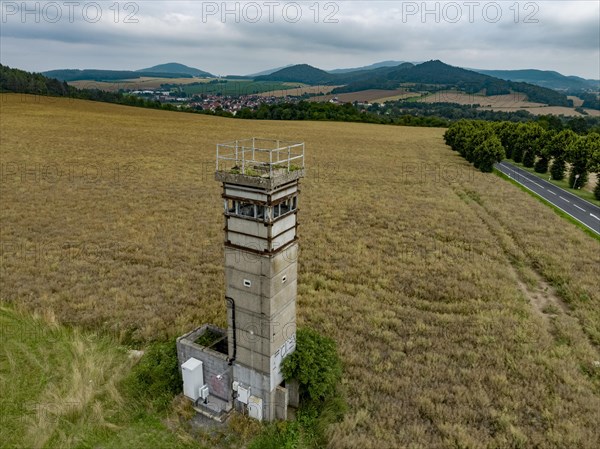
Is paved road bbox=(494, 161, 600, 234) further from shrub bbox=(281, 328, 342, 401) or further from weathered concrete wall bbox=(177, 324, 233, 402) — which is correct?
weathered concrete wall bbox=(177, 324, 233, 402)

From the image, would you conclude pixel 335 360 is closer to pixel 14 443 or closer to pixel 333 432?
A: pixel 333 432

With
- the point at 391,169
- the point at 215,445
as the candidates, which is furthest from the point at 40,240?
the point at 391,169

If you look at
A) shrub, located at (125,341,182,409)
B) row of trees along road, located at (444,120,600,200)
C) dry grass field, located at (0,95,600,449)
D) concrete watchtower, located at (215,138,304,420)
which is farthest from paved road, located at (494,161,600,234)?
shrub, located at (125,341,182,409)

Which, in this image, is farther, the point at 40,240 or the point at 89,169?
the point at 89,169

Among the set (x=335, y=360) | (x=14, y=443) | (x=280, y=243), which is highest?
(x=280, y=243)

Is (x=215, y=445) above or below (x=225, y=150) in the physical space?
below

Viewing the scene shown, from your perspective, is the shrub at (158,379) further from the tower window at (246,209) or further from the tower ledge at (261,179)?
the tower ledge at (261,179)

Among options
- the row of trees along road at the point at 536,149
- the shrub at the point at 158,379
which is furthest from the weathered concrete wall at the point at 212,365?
the row of trees along road at the point at 536,149

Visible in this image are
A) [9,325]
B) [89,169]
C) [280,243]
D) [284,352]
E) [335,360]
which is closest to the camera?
Answer: [280,243]
